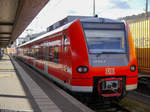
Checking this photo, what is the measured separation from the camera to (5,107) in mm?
5535

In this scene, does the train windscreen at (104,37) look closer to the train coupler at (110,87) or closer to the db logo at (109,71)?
the db logo at (109,71)

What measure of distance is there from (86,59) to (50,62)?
3666 mm

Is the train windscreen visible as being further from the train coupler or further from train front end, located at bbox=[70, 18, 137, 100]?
the train coupler

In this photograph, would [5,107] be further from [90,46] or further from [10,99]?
[90,46]

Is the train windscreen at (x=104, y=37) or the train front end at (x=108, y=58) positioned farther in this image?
the train windscreen at (x=104, y=37)

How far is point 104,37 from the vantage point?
6.97 metres

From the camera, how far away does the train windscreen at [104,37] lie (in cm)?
682

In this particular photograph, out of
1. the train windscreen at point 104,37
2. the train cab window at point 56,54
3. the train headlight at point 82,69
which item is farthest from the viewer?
the train cab window at point 56,54

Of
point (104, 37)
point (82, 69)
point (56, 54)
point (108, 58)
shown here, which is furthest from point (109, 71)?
point (56, 54)

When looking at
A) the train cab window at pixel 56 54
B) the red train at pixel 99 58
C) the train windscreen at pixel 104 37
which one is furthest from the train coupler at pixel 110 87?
the train cab window at pixel 56 54

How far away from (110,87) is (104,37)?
5.12ft

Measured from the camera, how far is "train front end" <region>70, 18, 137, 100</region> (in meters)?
6.52

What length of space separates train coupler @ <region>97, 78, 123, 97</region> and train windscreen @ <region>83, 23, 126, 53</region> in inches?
36.2

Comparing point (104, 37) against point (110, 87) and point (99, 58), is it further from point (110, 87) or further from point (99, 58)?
point (110, 87)
